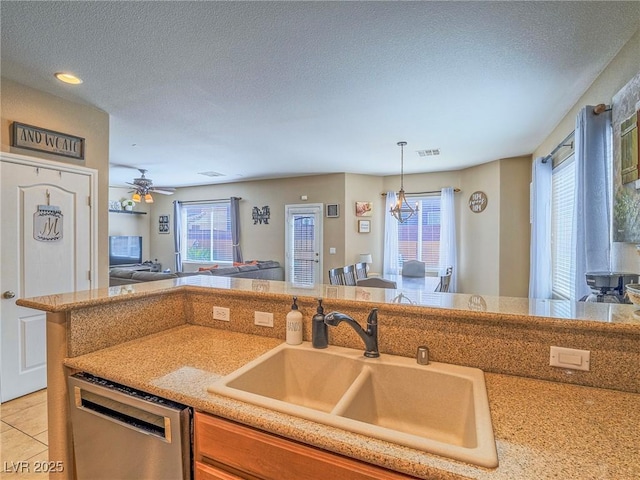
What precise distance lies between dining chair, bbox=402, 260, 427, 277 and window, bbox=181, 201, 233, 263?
13.9 feet

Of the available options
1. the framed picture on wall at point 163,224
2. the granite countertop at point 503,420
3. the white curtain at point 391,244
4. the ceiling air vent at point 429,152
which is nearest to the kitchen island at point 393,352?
the granite countertop at point 503,420

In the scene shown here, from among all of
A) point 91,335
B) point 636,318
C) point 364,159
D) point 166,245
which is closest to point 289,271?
point 364,159

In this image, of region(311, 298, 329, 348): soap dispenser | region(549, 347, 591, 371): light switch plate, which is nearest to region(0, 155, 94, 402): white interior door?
region(311, 298, 329, 348): soap dispenser

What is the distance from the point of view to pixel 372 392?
123 centimetres

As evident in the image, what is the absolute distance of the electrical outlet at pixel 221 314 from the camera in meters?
Answer: 1.73

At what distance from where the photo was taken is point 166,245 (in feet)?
28.4

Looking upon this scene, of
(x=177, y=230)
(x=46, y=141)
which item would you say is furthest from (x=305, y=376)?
(x=177, y=230)

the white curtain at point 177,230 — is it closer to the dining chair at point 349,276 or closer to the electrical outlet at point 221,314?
the dining chair at point 349,276

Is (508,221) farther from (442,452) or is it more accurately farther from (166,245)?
(166,245)

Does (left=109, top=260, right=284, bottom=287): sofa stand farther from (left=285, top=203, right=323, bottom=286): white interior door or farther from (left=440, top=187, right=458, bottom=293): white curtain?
(left=440, top=187, right=458, bottom=293): white curtain

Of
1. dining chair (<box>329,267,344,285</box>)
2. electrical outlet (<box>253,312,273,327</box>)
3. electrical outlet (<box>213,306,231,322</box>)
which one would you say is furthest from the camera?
dining chair (<box>329,267,344,285</box>)

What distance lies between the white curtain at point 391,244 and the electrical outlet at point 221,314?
5.10 m

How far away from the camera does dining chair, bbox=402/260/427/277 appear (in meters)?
5.72

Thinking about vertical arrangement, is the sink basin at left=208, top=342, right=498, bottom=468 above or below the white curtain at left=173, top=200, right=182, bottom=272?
below
